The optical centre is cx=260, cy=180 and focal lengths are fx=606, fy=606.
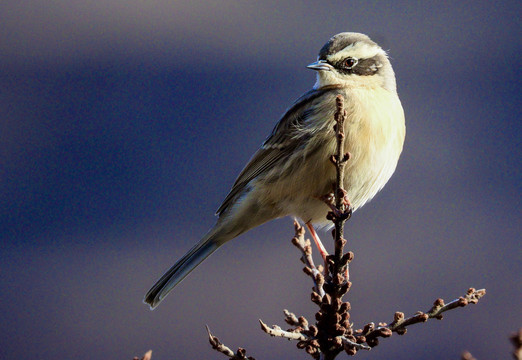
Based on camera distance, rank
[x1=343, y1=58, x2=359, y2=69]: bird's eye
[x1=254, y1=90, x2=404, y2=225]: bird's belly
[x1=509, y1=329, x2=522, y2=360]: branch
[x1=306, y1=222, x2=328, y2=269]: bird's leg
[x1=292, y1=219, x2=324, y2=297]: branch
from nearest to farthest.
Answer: [x1=509, y1=329, x2=522, y2=360]: branch → [x1=292, y1=219, x2=324, y2=297]: branch → [x1=254, y1=90, x2=404, y2=225]: bird's belly → [x1=306, y1=222, x2=328, y2=269]: bird's leg → [x1=343, y1=58, x2=359, y2=69]: bird's eye

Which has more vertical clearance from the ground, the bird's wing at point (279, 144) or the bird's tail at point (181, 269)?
the bird's wing at point (279, 144)

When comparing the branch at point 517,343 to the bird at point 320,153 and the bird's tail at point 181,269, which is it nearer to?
the bird at point 320,153

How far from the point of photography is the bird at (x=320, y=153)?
445 centimetres

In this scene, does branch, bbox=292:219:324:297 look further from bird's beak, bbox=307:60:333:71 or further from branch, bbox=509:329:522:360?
branch, bbox=509:329:522:360

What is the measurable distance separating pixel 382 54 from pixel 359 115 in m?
1.18

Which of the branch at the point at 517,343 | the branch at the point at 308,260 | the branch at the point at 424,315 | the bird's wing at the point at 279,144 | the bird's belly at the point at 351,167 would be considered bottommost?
the branch at the point at 517,343

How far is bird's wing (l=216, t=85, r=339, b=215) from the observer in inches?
190

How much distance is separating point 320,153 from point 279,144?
0.51m

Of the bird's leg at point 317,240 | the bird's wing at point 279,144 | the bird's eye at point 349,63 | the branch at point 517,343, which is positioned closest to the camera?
the branch at point 517,343

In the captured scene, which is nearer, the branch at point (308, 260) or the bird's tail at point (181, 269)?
the branch at point (308, 260)

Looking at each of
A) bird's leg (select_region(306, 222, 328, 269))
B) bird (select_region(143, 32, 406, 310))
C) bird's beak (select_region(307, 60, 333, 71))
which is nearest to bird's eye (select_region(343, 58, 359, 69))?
bird (select_region(143, 32, 406, 310))

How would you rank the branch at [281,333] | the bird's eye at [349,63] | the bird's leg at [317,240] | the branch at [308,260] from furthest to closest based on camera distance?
the bird's eye at [349,63] < the bird's leg at [317,240] < the branch at [308,260] < the branch at [281,333]

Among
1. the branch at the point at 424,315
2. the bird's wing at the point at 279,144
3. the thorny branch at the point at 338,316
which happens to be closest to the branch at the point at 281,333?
the thorny branch at the point at 338,316

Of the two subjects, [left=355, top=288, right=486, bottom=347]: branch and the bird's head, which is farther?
the bird's head
